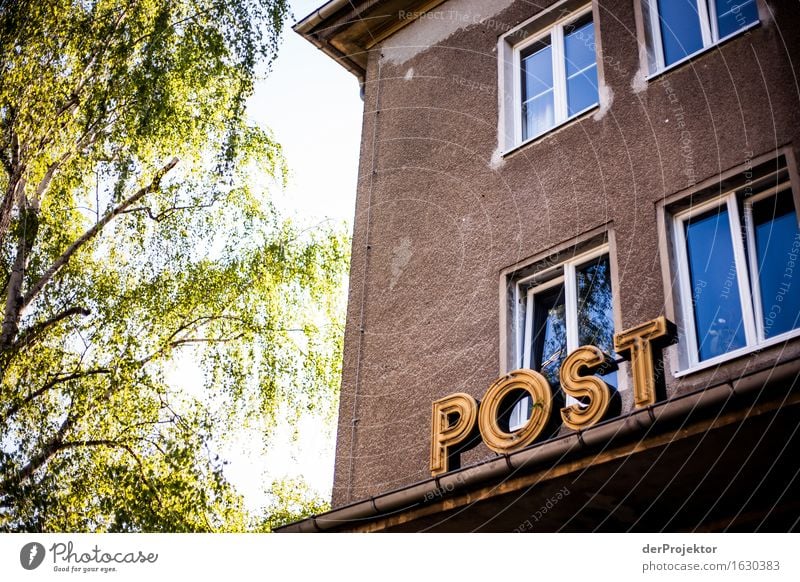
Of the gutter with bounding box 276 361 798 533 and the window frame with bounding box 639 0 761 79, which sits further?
the window frame with bounding box 639 0 761 79

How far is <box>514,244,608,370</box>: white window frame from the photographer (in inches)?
405

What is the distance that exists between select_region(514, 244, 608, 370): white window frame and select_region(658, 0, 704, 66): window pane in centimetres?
216

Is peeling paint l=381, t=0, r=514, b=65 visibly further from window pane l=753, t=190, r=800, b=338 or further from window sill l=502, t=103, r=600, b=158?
window pane l=753, t=190, r=800, b=338

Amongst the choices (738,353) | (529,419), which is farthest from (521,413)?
(738,353)

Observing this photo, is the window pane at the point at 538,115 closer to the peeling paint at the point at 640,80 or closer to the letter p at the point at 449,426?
the peeling paint at the point at 640,80

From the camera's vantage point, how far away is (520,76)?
12.7 metres

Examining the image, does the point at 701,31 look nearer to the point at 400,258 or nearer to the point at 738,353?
the point at 738,353

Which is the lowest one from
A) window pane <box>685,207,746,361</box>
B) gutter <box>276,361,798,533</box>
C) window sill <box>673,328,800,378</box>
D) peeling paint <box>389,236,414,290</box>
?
gutter <box>276,361,798,533</box>

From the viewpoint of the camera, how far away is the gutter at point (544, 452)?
7.00 metres

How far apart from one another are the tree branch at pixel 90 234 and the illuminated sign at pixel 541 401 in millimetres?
9097

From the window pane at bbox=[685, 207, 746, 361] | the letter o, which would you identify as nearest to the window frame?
the window pane at bbox=[685, 207, 746, 361]

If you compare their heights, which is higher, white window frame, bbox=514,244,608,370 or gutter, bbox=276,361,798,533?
white window frame, bbox=514,244,608,370

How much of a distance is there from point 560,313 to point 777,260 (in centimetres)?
241
